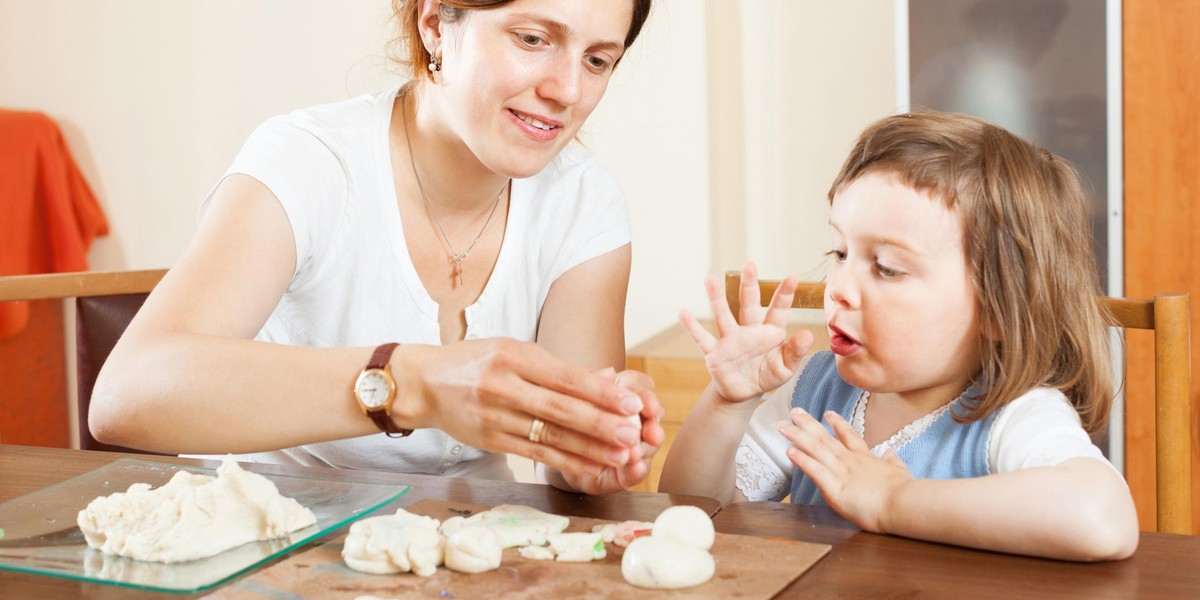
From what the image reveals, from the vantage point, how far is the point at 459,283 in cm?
152

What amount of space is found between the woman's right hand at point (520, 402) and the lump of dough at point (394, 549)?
102mm

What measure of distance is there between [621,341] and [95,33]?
255cm

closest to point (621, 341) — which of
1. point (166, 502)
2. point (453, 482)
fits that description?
point (453, 482)

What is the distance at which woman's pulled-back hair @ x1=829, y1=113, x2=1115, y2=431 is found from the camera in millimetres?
1100

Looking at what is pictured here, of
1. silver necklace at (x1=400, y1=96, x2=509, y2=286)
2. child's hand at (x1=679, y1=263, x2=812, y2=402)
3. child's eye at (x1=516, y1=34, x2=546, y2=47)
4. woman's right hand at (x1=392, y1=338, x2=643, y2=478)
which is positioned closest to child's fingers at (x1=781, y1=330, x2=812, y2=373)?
child's hand at (x1=679, y1=263, x2=812, y2=402)

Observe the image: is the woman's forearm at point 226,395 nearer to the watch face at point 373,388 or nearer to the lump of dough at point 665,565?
the watch face at point 373,388

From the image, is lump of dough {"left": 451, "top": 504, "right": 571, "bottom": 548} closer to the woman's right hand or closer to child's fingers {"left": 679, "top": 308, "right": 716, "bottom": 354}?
the woman's right hand

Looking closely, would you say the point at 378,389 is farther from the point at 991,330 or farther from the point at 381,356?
the point at 991,330

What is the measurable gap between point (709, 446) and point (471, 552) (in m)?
0.38

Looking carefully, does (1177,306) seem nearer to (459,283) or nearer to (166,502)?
(459,283)

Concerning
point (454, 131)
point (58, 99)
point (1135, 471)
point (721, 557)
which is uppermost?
point (58, 99)

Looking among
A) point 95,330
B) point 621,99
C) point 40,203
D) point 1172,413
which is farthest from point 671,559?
point 40,203

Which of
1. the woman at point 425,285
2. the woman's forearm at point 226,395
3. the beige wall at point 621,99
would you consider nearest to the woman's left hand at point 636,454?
the woman at point 425,285

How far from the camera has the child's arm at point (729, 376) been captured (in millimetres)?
1088
